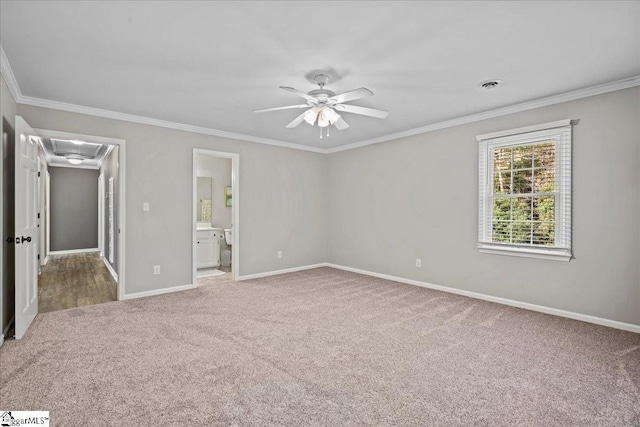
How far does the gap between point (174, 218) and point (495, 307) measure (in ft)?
14.7

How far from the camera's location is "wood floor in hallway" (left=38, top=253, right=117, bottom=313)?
4.30 meters

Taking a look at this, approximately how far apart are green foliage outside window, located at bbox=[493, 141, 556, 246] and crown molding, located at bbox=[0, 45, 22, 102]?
16.8ft

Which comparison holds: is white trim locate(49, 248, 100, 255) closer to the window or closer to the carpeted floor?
the carpeted floor

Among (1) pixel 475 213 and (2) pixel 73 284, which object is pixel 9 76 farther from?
(1) pixel 475 213

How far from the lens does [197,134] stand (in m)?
5.03

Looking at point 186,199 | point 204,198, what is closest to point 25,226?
point 186,199

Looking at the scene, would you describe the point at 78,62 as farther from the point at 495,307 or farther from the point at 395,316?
the point at 495,307

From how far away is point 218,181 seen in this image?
7.07 metres

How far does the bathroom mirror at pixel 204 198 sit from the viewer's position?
22.7ft

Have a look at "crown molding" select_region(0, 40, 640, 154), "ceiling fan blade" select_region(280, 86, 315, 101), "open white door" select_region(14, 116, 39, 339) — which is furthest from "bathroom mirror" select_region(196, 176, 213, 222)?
"ceiling fan blade" select_region(280, 86, 315, 101)

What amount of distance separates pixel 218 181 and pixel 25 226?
396 cm

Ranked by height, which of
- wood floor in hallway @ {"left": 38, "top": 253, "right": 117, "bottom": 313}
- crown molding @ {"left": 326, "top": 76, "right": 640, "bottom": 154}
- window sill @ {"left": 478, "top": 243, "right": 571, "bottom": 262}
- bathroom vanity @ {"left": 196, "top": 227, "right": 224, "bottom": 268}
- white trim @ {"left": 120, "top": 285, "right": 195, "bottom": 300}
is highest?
crown molding @ {"left": 326, "top": 76, "right": 640, "bottom": 154}

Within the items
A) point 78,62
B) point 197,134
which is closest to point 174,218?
point 197,134

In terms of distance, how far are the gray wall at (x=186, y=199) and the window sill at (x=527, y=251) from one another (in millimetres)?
3254
